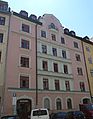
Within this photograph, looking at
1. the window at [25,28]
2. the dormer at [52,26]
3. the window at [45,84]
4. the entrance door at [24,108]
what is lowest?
the entrance door at [24,108]

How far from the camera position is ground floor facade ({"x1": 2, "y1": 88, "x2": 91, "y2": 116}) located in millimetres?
21391

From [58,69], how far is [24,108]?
970 centimetres

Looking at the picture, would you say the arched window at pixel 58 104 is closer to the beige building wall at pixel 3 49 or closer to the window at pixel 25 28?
the beige building wall at pixel 3 49

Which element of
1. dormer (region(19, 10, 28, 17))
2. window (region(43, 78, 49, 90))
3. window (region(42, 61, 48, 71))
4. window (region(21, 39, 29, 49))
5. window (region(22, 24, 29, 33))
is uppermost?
dormer (region(19, 10, 28, 17))

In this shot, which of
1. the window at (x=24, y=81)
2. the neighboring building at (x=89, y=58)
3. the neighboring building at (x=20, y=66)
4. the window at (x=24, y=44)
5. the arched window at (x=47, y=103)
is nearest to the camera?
the neighboring building at (x=20, y=66)

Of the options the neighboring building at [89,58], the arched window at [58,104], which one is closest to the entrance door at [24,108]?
the arched window at [58,104]

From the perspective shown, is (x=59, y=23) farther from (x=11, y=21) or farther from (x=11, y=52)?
(x=11, y=52)

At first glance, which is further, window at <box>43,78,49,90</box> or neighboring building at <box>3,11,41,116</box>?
window at <box>43,78,49,90</box>

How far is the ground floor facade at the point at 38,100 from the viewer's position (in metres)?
21.4

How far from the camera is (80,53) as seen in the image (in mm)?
35688

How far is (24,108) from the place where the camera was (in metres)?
23.5

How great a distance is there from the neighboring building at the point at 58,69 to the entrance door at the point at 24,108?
191cm

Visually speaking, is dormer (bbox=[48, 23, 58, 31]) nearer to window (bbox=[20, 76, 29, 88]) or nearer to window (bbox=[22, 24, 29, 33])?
window (bbox=[22, 24, 29, 33])

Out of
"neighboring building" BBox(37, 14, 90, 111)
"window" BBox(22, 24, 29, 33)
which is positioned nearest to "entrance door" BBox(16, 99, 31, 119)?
"neighboring building" BBox(37, 14, 90, 111)
